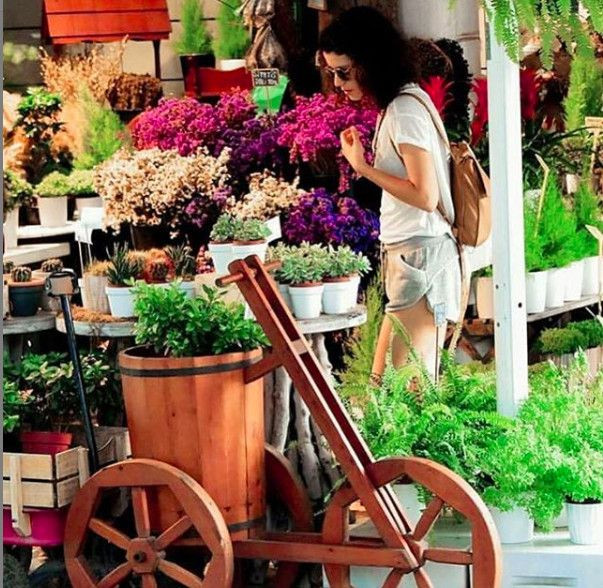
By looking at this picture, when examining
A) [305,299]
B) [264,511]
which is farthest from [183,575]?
[305,299]

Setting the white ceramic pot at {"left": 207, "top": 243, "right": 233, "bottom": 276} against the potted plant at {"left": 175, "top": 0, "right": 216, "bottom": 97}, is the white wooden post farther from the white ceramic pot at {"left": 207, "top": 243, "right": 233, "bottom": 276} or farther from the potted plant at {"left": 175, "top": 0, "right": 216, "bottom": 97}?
the potted plant at {"left": 175, "top": 0, "right": 216, "bottom": 97}

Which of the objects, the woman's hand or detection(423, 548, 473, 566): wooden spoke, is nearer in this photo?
detection(423, 548, 473, 566): wooden spoke

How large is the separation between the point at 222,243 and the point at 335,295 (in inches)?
16.4

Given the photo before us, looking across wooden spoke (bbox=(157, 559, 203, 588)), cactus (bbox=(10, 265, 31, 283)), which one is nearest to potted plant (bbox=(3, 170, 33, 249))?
cactus (bbox=(10, 265, 31, 283))

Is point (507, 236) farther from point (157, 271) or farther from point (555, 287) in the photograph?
point (555, 287)

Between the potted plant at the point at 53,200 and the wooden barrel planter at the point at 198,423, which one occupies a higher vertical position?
the potted plant at the point at 53,200

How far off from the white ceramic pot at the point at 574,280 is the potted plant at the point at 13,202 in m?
2.47

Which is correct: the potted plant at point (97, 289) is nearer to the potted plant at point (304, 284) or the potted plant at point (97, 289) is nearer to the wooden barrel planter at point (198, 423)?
the potted plant at point (304, 284)

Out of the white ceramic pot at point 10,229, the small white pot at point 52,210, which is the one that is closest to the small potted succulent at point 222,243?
the white ceramic pot at point 10,229

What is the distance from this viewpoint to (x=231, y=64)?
7680 millimetres

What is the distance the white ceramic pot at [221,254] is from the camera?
14.9ft

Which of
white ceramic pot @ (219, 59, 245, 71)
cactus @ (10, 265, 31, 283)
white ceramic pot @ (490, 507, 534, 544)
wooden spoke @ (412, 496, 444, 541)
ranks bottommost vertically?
white ceramic pot @ (490, 507, 534, 544)

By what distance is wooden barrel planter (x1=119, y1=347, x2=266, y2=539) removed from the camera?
364 centimetres

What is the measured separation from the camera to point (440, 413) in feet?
12.7
